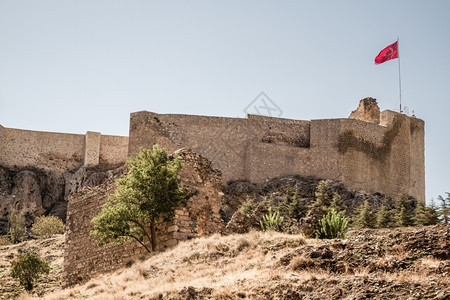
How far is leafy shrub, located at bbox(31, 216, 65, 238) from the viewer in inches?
1648

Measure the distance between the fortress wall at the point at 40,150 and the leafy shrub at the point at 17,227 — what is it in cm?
642

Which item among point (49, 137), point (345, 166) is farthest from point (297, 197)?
point (49, 137)

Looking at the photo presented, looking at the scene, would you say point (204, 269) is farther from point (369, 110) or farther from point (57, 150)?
point (57, 150)

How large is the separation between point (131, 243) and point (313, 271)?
8.71 meters

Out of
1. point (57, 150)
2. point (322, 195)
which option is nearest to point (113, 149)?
point (57, 150)

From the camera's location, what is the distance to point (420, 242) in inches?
405

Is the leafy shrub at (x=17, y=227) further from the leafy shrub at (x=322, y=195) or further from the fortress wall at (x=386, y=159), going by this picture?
the fortress wall at (x=386, y=159)

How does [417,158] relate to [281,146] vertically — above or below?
below

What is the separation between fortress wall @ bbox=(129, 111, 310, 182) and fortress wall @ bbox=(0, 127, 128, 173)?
275 inches

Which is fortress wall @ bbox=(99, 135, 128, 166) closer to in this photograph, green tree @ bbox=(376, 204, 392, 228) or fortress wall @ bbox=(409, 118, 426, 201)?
fortress wall @ bbox=(409, 118, 426, 201)

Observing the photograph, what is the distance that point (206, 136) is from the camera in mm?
46500

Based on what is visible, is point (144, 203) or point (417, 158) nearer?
point (144, 203)

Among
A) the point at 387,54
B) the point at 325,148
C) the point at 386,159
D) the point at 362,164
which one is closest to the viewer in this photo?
the point at 387,54

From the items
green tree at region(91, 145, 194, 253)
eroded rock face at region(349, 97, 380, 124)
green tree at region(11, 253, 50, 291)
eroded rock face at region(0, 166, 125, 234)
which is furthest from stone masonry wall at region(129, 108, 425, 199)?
green tree at region(91, 145, 194, 253)
